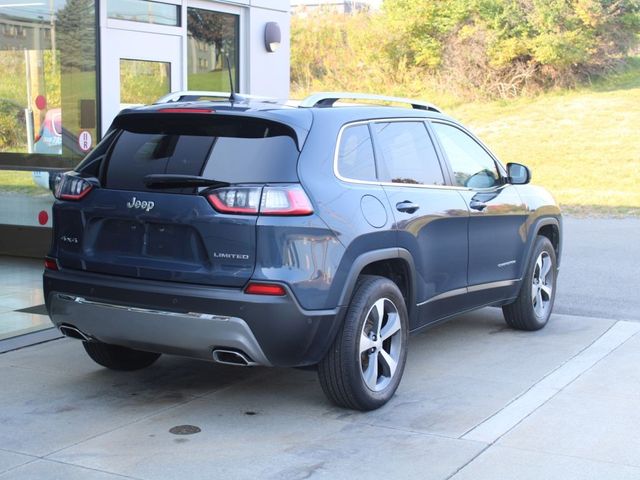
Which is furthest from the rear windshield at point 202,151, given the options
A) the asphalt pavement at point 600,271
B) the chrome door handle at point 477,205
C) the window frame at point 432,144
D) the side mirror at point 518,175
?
the asphalt pavement at point 600,271

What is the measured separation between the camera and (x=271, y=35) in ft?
37.4

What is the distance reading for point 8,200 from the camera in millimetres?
10742

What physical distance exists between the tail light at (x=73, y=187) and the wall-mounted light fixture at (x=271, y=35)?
20.0 ft

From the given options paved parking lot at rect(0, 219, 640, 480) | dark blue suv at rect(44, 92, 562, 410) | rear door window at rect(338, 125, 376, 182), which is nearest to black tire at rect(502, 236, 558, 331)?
paved parking lot at rect(0, 219, 640, 480)

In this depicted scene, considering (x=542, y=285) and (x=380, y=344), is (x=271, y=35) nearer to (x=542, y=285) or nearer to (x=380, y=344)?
(x=542, y=285)

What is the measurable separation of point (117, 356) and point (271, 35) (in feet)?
19.9

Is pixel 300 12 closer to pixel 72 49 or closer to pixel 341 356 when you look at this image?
pixel 72 49

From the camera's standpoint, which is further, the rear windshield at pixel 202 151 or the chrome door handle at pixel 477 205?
the chrome door handle at pixel 477 205

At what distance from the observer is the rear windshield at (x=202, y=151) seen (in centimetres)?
512

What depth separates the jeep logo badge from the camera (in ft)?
17.0

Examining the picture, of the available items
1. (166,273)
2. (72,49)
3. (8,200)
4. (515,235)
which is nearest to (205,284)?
(166,273)

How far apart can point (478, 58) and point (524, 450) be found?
29816mm

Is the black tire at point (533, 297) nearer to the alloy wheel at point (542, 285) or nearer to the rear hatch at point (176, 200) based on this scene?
the alloy wheel at point (542, 285)

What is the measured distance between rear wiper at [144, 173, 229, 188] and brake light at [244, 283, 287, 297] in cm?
55
